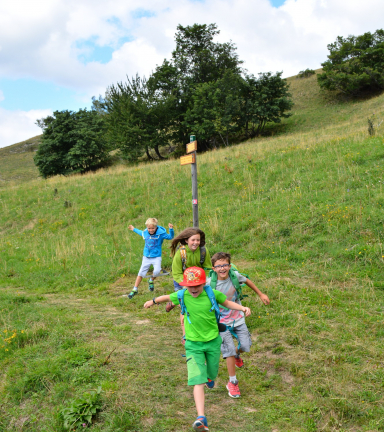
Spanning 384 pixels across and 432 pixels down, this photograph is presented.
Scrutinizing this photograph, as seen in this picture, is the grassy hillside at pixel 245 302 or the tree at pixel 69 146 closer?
the grassy hillside at pixel 245 302

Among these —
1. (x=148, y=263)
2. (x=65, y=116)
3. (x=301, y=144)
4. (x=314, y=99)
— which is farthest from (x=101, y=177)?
(x=314, y=99)

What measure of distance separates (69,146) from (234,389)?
104ft

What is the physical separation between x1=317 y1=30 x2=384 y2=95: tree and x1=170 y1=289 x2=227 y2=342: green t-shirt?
37337 millimetres

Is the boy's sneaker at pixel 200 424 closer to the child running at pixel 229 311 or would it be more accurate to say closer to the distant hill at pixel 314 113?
the child running at pixel 229 311

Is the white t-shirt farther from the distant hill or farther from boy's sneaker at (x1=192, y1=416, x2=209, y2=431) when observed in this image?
the distant hill

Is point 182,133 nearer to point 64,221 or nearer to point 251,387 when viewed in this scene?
point 64,221

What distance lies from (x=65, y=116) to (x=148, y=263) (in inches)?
1153

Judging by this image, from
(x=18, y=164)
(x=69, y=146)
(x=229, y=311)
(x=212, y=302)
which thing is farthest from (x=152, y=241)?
(x=18, y=164)

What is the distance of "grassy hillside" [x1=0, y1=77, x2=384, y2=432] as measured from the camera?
11.3 ft

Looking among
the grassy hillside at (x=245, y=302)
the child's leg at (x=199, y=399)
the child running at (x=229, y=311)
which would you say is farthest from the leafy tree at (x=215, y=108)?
the child's leg at (x=199, y=399)

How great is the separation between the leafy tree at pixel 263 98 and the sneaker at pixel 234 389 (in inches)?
1076

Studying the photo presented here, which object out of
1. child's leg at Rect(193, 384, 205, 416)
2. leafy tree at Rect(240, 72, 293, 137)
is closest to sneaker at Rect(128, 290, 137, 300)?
child's leg at Rect(193, 384, 205, 416)

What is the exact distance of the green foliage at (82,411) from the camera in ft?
10.6

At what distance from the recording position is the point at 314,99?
37812 millimetres
